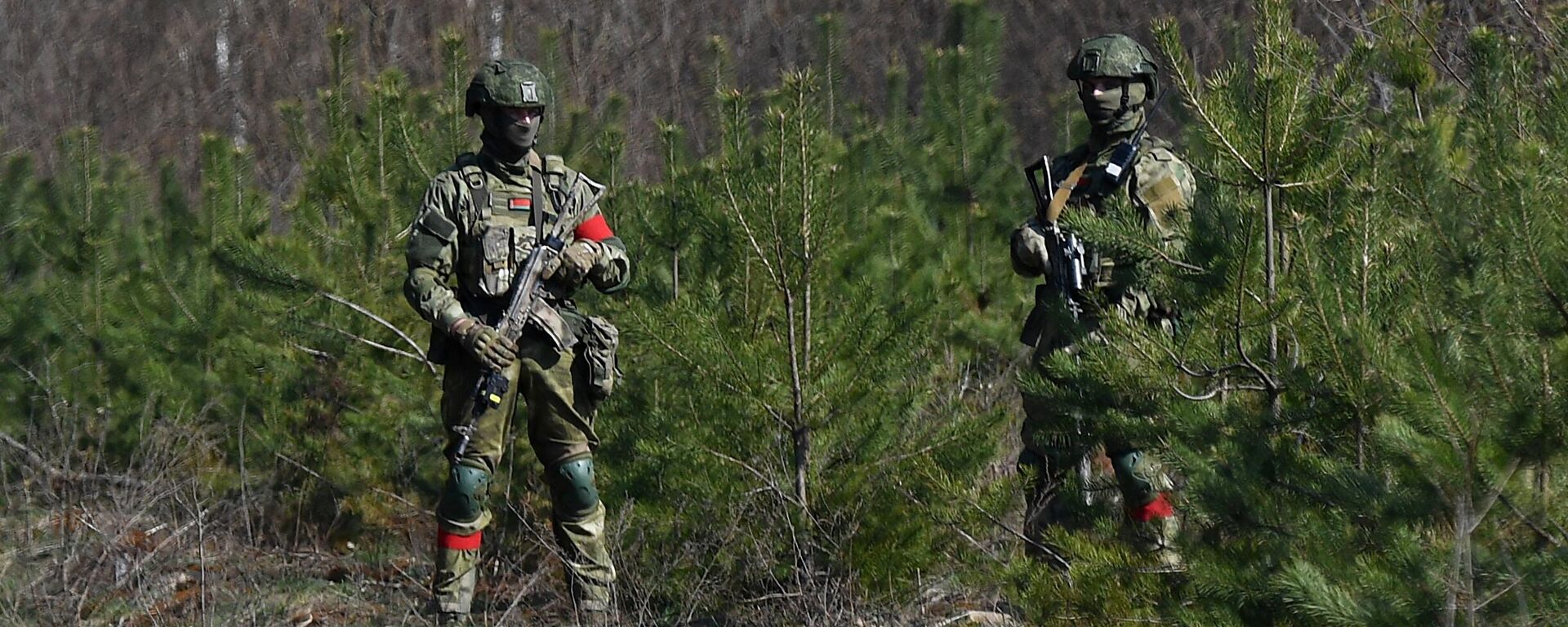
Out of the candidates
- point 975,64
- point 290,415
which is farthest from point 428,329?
point 975,64

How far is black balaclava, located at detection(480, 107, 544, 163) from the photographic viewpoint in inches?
223

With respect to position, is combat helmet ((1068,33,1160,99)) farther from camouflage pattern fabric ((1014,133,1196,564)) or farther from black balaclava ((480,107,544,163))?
black balaclava ((480,107,544,163))

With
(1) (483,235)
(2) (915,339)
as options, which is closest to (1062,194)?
(2) (915,339)

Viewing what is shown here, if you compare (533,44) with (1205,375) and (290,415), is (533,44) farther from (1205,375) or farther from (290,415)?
(1205,375)

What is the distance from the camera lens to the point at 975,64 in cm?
954

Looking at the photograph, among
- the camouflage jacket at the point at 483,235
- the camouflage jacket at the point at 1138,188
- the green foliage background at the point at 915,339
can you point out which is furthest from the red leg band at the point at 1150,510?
the camouflage jacket at the point at 483,235

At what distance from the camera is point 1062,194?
588 centimetres

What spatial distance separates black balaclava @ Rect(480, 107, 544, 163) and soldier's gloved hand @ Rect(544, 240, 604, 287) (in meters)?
0.33

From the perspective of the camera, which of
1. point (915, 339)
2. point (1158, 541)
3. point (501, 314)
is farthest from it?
point (915, 339)

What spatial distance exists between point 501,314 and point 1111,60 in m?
2.00

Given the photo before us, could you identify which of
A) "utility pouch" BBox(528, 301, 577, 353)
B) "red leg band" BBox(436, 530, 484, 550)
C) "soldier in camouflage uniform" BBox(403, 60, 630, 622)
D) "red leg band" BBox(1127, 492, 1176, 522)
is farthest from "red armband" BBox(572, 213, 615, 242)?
"red leg band" BBox(1127, 492, 1176, 522)

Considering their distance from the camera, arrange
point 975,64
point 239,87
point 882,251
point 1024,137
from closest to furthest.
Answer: point 882,251
point 975,64
point 1024,137
point 239,87

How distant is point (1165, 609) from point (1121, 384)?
53 centimetres

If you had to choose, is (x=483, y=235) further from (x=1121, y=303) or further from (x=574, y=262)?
(x=1121, y=303)
